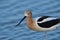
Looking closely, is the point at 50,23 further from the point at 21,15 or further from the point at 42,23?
the point at 21,15

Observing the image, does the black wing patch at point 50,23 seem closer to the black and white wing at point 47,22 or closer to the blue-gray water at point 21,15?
the black and white wing at point 47,22

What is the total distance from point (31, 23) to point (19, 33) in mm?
1317

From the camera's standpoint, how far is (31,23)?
1047 centimetres

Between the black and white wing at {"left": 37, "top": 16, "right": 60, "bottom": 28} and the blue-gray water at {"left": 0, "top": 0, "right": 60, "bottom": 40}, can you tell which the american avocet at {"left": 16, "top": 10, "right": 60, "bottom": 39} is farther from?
the blue-gray water at {"left": 0, "top": 0, "right": 60, "bottom": 40}

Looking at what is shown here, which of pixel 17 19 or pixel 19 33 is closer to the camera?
pixel 19 33

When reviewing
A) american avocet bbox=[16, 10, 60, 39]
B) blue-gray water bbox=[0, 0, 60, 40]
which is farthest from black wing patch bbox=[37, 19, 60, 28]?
blue-gray water bbox=[0, 0, 60, 40]

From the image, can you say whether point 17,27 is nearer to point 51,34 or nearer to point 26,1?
point 51,34

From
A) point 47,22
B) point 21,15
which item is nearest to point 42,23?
point 47,22

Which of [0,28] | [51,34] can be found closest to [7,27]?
[0,28]

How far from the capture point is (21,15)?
12922mm

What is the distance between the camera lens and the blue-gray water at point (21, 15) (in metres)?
11.5

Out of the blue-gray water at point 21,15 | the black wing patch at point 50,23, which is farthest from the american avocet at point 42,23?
the blue-gray water at point 21,15

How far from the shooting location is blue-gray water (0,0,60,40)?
11516 mm

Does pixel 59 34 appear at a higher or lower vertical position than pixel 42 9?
lower
